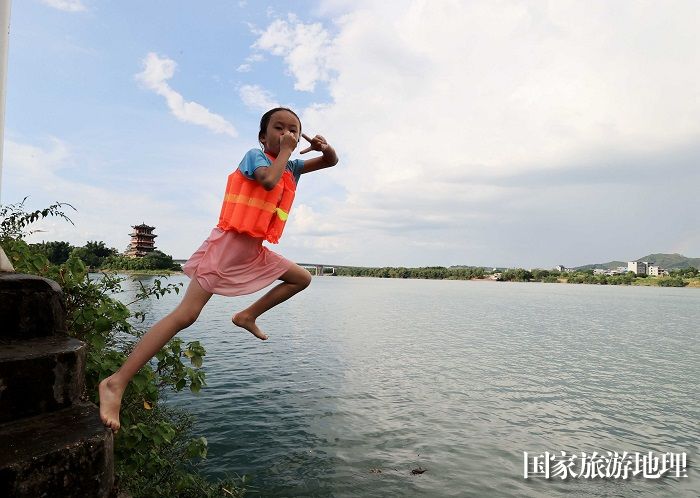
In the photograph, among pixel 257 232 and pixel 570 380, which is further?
pixel 570 380

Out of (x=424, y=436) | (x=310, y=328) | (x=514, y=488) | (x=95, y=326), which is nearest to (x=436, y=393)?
(x=424, y=436)

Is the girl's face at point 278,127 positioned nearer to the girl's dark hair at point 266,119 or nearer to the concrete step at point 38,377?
the girl's dark hair at point 266,119

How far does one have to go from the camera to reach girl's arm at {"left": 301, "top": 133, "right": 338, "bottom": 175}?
295 cm

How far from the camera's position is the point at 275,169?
A: 98.2 inches

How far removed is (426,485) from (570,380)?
40.8 feet

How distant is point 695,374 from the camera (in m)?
20.5

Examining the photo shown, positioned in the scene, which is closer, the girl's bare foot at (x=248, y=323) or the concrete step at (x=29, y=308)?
the concrete step at (x=29, y=308)

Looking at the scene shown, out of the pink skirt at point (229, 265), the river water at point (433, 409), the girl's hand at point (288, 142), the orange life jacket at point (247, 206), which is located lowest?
the river water at point (433, 409)

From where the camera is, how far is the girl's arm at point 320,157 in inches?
116

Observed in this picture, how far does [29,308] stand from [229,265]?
1305 mm

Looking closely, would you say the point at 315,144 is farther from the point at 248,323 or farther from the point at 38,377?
the point at 38,377

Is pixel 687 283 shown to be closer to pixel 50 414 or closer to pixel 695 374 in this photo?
pixel 695 374
